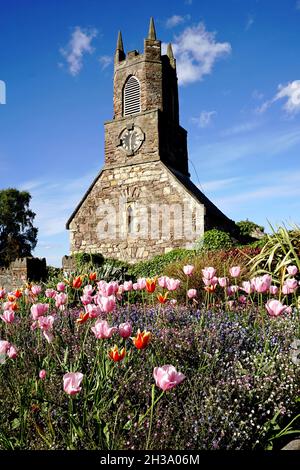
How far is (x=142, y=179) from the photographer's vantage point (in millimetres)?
19688

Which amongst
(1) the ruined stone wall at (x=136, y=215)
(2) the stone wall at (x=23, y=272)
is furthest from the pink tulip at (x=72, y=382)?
(1) the ruined stone wall at (x=136, y=215)

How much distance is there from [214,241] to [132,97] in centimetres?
972

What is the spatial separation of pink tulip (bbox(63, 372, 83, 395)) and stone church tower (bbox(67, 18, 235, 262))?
15.7 m

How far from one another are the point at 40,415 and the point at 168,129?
19602 millimetres

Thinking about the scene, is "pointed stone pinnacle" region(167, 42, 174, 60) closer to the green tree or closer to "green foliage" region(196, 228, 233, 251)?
"green foliage" region(196, 228, 233, 251)

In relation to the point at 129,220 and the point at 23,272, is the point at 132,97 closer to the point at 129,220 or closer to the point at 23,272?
the point at 129,220

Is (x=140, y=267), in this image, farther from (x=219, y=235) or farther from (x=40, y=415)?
(x=40, y=415)

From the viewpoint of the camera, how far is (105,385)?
268 cm

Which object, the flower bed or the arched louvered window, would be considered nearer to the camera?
the flower bed

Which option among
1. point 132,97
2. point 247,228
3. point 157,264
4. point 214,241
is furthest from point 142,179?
point 247,228

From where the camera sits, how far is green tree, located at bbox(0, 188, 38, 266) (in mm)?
34375

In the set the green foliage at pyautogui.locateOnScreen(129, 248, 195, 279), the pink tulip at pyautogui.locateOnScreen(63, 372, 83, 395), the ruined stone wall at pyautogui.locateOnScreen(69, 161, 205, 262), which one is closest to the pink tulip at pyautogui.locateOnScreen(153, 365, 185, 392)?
the pink tulip at pyautogui.locateOnScreen(63, 372, 83, 395)

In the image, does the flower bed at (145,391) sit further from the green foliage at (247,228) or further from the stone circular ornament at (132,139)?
the green foliage at (247,228)

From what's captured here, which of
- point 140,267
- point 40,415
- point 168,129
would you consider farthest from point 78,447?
point 168,129
